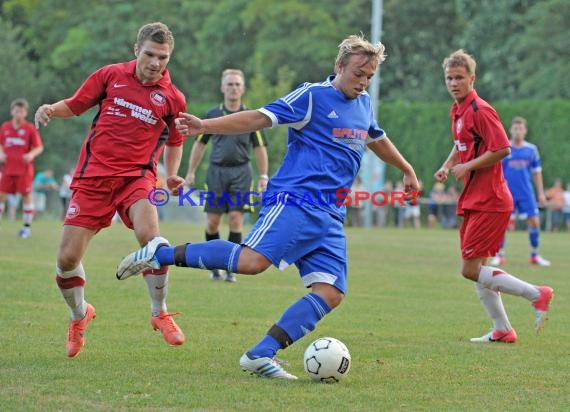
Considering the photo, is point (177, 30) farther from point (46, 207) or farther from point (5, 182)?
point (5, 182)

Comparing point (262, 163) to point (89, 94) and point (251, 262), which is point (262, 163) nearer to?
point (89, 94)

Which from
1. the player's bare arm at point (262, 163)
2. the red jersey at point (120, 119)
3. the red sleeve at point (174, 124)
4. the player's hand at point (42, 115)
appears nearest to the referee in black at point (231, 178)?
the player's bare arm at point (262, 163)

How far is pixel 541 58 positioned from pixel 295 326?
37.1 metres

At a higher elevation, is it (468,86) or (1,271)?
(468,86)

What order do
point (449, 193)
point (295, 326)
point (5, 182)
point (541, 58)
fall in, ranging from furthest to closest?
point (541, 58), point (449, 193), point (5, 182), point (295, 326)

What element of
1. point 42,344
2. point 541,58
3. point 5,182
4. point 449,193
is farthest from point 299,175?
point 541,58

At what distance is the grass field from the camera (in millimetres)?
5898

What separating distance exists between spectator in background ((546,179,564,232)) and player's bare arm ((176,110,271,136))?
27.2m

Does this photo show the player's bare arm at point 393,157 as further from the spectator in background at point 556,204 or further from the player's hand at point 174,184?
the spectator in background at point 556,204

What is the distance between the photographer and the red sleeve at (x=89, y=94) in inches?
293

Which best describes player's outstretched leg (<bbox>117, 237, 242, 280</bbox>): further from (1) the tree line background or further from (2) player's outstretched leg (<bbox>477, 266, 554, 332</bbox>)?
(1) the tree line background

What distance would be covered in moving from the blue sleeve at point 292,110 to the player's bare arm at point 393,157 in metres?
0.79

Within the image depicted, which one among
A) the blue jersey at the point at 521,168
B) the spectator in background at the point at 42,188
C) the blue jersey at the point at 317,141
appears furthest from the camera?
the spectator in background at the point at 42,188

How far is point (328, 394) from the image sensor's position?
6.05m
